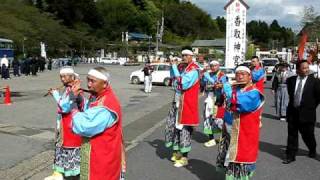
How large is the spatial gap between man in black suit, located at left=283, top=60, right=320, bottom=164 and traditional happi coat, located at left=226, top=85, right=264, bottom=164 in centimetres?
292

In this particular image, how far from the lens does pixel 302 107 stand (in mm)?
9211

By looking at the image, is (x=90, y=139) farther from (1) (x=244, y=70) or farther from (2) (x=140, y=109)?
(2) (x=140, y=109)

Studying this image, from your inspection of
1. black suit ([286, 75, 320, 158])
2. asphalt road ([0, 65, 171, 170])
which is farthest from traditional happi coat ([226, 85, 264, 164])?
asphalt road ([0, 65, 171, 170])

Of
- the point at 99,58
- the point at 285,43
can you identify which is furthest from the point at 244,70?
the point at 285,43

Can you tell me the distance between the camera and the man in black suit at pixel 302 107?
9.20 metres

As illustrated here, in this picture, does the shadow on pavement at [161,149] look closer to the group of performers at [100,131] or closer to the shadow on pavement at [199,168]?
the shadow on pavement at [199,168]

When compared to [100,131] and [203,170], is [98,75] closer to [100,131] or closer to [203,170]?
[100,131]

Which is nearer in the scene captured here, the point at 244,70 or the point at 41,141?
the point at 244,70

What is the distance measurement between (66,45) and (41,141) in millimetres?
72215

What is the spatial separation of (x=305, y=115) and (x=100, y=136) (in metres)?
5.48

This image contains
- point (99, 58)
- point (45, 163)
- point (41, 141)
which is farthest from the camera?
point (99, 58)

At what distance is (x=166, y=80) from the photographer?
3362 centimetres

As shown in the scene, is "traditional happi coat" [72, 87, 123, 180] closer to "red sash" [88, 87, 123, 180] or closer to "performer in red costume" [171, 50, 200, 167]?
"red sash" [88, 87, 123, 180]

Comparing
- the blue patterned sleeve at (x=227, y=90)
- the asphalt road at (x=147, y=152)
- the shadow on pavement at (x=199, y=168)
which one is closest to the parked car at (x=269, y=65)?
the asphalt road at (x=147, y=152)
